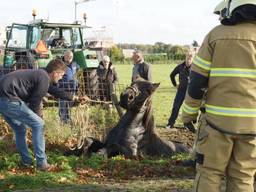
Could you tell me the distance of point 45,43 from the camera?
15.4m

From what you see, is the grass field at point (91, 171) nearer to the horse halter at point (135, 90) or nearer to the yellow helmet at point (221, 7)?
the horse halter at point (135, 90)

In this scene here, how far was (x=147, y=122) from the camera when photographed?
819cm

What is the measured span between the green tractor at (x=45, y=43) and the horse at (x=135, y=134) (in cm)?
661

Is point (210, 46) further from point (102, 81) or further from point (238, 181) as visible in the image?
point (102, 81)

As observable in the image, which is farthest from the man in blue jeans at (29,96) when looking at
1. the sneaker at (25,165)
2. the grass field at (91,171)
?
the grass field at (91,171)

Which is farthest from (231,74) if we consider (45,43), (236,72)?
(45,43)

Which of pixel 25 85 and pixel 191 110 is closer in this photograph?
pixel 191 110

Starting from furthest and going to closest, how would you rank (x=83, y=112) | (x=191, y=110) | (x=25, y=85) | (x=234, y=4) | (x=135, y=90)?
(x=83, y=112) < (x=135, y=90) < (x=25, y=85) < (x=191, y=110) < (x=234, y=4)

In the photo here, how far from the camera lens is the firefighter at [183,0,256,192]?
425 centimetres

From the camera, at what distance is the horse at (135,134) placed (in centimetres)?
793

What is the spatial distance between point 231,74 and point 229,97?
0.20m

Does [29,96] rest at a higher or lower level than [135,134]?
higher

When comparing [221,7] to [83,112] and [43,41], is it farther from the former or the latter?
[43,41]

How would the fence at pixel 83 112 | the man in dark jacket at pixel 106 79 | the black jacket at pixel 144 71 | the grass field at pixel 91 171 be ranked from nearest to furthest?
the grass field at pixel 91 171
the fence at pixel 83 112
the man in dark jacket at pixel 106 79
the black jacket at pixel 144 71
